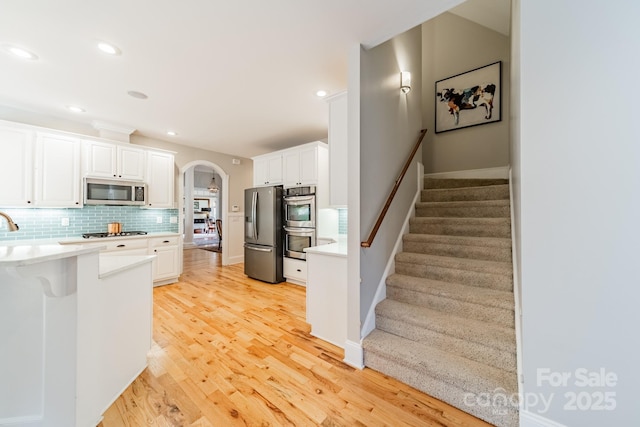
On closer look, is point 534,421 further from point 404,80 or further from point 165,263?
point 165,263

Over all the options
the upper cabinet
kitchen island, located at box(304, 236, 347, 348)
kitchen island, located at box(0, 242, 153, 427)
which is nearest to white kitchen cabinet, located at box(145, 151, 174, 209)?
the upper cabinet

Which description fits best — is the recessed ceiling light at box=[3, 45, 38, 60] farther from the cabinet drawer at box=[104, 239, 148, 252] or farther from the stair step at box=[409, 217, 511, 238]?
the stair step at box=[409, 217, 511, 238]

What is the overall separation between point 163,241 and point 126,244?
546mm

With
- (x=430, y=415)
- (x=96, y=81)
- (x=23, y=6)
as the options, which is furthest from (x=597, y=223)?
(x=96, y=81)

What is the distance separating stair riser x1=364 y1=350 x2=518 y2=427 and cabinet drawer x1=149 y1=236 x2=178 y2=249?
389 centimetres

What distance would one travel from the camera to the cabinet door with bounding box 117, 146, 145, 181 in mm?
3912

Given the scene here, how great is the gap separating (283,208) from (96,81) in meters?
2.82

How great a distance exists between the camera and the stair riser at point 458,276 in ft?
6.77

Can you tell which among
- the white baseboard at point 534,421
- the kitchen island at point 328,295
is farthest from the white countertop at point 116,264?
the white baseboard at point 534,421

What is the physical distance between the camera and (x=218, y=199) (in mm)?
11242

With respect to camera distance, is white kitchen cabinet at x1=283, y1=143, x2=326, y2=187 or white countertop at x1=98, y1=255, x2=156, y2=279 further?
white kitchen cabinet at x1=283, y1=143, x2=326, y2=187

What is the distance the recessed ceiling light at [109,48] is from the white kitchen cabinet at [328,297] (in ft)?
8.32

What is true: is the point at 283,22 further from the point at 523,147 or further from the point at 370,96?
the point at 523,147

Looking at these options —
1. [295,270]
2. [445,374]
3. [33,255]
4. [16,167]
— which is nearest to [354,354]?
[445,374]
